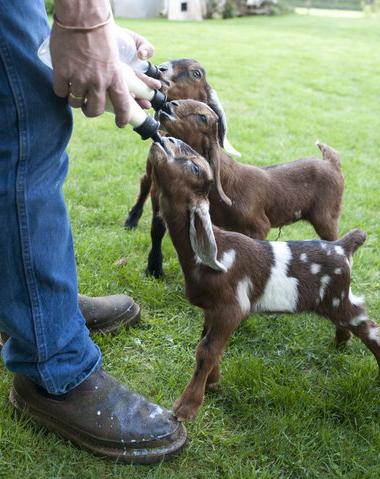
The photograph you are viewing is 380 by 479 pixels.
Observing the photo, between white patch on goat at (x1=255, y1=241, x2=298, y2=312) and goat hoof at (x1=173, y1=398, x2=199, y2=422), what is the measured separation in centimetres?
63

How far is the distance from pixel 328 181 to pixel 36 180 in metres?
2.63

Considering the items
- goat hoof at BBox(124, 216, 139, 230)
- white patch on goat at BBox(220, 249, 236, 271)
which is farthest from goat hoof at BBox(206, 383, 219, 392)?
goat hoof at BBox(124, 216, 139, 230)

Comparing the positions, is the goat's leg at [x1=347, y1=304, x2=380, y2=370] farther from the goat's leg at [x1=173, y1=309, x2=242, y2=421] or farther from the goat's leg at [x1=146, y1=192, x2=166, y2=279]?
the goat's leg at [x1=146, y1=192, x2=166, y2=279]

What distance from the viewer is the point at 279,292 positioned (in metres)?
3.07

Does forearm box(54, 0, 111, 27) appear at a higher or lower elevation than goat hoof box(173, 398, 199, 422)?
higher

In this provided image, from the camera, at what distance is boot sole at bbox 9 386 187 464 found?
2531 mm

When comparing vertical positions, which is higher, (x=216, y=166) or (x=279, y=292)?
(x=216, y=166)

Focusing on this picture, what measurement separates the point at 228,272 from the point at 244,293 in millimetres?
146

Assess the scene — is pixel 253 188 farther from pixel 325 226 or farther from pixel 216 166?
pixel 325 226

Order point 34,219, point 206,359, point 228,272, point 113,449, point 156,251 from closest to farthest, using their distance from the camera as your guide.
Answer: point 34,219, point 113,449, point 206,359, point 228,272, point 156,251

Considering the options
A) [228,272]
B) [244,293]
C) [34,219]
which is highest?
[34,219]

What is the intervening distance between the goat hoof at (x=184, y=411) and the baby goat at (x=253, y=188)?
1.35m

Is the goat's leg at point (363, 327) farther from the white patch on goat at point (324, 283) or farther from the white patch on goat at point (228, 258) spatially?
the white patch on goat at point (228, 258)

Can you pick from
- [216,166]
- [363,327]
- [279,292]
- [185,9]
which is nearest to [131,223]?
[216,166]
